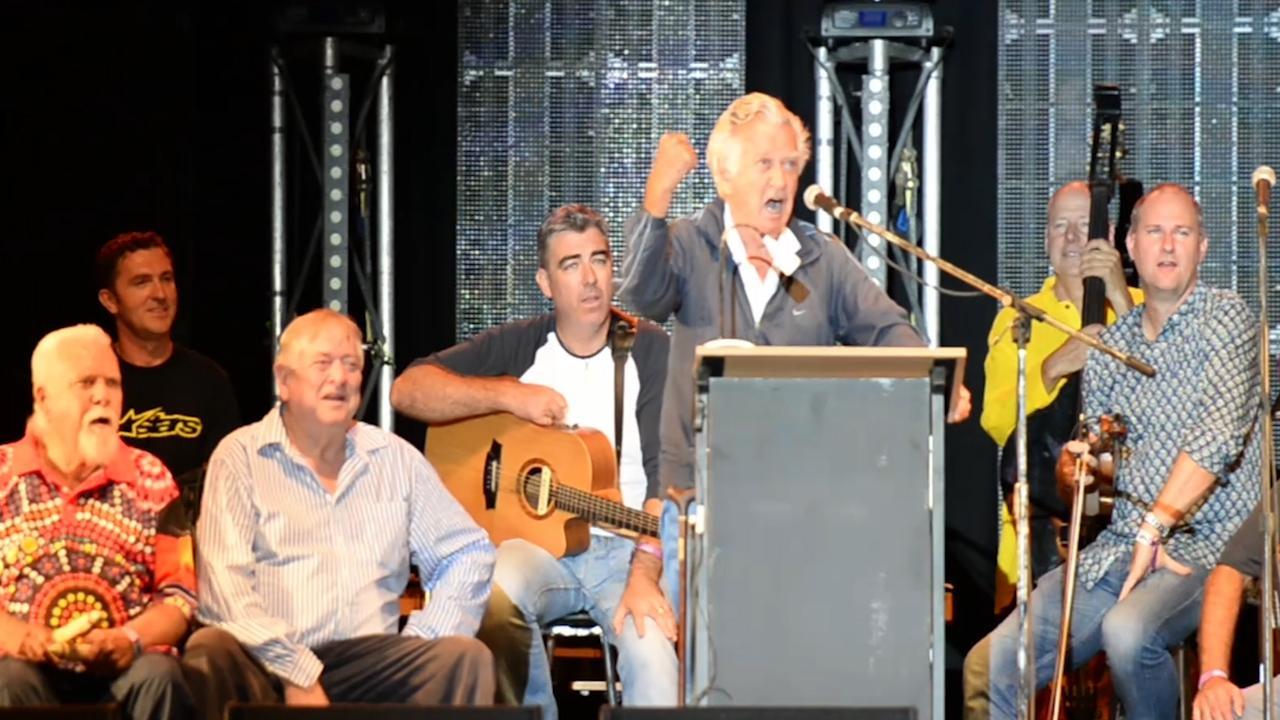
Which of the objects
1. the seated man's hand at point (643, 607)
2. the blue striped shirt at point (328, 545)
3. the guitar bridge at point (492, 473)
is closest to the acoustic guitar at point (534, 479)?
the guitar bridge at point (492, 473)

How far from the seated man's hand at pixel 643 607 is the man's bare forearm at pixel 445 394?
745mm

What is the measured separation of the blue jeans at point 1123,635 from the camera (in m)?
5.04

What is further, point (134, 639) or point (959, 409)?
point (134, 639)

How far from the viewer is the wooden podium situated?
160 inches

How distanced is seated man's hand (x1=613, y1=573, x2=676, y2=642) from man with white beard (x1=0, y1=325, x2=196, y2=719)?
42.7 inches

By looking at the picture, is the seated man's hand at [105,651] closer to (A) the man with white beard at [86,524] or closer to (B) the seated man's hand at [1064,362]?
(A) the man with white beard at [86,524]

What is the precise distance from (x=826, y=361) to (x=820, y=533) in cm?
36

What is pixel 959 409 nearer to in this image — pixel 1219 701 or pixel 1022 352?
pixel 1022 352

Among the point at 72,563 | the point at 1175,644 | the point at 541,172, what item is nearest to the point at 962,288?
the point at 541,172

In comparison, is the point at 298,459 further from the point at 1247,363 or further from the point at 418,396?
the point at 1247,363

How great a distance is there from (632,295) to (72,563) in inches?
56.8

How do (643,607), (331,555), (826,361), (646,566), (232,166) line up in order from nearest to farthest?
1. (826,361)
2. (331,555)
3. (643,607)
4. (646,566)
5. (232,166)

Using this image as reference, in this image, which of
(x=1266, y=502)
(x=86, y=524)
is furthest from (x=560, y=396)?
(x=1266, y=502)

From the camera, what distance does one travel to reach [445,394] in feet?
18.4
